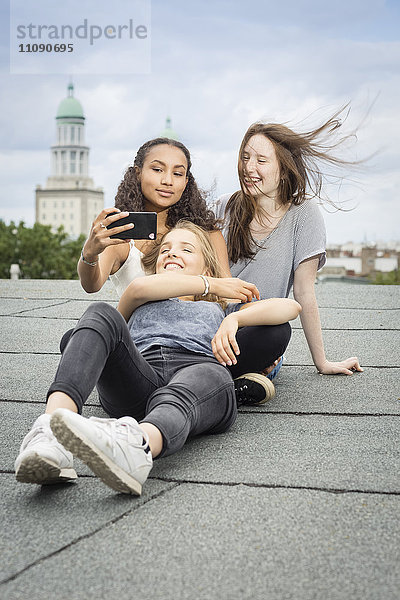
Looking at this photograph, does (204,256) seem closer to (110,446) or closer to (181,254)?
(181,254)

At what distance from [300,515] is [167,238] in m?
1.30

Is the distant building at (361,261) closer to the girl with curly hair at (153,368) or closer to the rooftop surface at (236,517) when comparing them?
the girl with curly hair at (153,368)

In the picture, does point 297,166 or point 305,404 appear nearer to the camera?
point 305,404

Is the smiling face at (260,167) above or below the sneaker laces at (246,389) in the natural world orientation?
above

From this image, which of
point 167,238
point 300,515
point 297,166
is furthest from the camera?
point 297,166

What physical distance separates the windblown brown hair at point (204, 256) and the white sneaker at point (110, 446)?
97cm

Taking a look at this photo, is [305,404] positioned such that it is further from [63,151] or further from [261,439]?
[63,151]

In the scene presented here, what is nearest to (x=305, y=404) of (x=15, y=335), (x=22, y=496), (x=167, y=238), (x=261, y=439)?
(x=261, y=439)

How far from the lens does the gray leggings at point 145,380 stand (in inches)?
74.8

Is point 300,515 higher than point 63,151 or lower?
lower

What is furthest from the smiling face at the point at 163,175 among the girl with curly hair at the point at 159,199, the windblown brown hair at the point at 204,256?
the windblown brown hair at the point at 204,256

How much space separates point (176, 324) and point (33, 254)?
117ft

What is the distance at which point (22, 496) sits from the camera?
181cm

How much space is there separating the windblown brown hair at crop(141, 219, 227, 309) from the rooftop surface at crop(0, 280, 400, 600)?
18.2 inches
